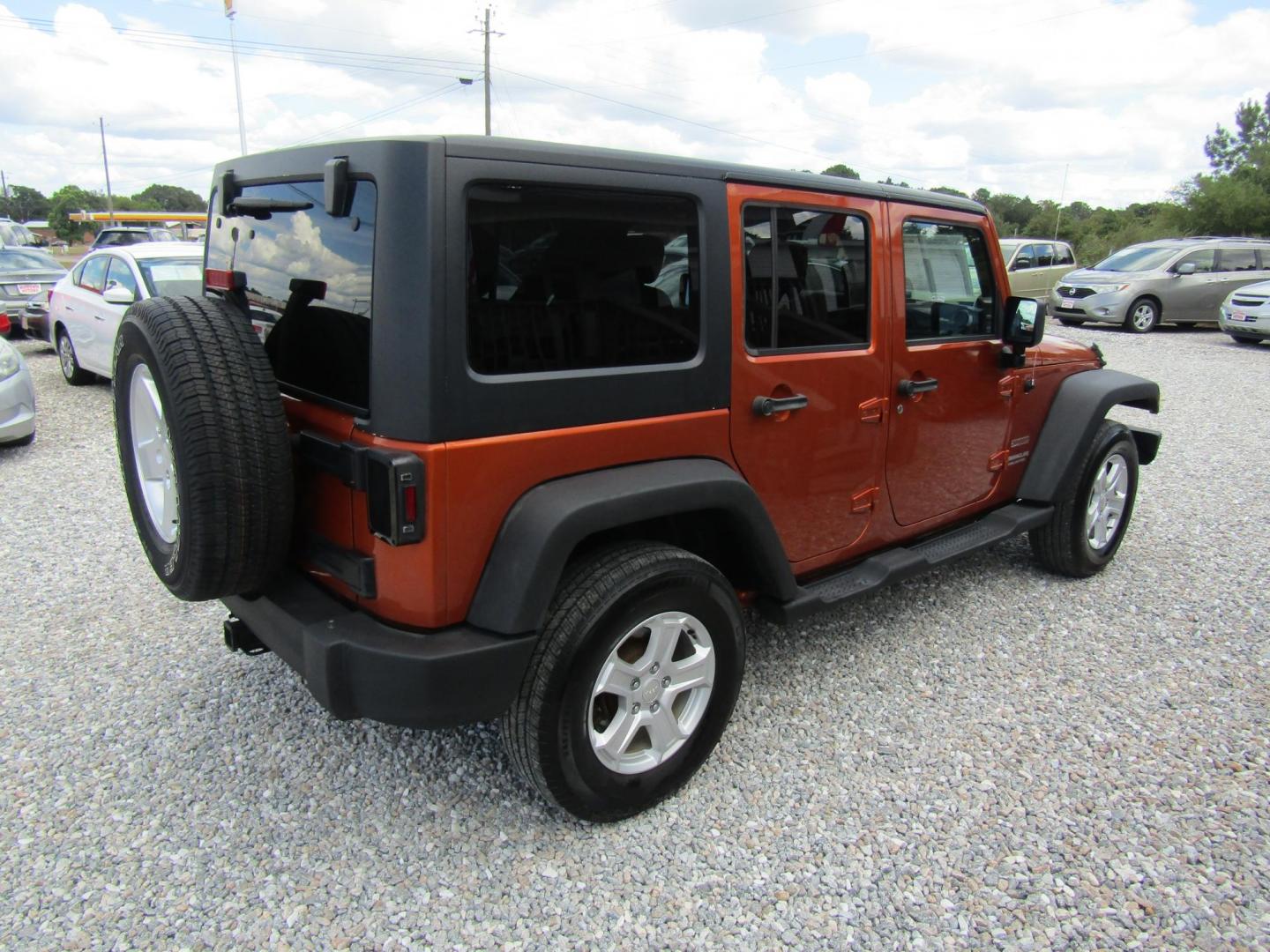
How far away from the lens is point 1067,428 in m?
4.07

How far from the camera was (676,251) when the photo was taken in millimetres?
2445

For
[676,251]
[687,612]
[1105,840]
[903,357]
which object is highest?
[676,251]

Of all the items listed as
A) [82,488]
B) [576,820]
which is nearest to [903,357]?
[576,820]

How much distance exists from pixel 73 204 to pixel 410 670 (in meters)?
94.8

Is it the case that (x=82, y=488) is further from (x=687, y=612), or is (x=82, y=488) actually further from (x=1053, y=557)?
(x=1053, y=557)

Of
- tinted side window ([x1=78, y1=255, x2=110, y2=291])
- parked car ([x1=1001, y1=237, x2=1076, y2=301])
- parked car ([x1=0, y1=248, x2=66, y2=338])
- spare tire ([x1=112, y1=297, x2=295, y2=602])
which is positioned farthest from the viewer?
parked car ([x1=1001, y1=237, x2=1076, y2=301])

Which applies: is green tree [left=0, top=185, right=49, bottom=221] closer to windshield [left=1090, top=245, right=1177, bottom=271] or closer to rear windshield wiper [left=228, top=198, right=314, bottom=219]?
windshield [left=1090, top=245, right=1177, bottom=271]

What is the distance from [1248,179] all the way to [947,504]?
113 ft

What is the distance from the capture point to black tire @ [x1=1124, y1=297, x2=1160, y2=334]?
1508 centimetres

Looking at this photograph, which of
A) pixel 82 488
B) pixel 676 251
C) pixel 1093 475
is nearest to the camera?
pixel 676 251

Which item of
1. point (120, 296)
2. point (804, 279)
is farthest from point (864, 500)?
point (120, 296)

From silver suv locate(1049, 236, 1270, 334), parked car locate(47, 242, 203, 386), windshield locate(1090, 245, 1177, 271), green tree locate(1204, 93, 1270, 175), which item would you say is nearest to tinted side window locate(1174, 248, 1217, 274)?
silver suv locate(1049, 236, 1270, 334)

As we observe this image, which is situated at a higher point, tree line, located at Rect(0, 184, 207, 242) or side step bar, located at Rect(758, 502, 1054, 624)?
tree line, located at Rect(0, 184, 207, 242)

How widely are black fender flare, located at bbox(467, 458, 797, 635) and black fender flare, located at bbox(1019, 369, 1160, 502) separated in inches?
89.7
